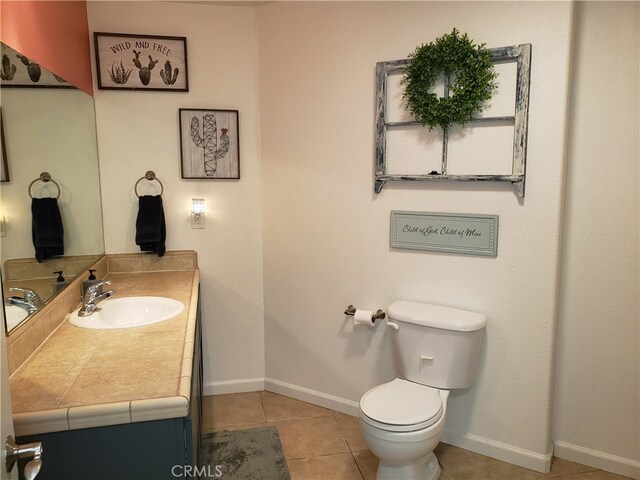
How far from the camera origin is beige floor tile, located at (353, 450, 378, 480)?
2279mm

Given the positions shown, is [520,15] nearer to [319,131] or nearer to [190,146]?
[319,131]

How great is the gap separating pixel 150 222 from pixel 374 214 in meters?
1.30

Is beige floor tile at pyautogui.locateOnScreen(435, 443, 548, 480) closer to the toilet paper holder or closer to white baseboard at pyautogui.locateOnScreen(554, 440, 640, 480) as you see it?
white baseboard at pyautogui.locateOnScreen(554, 440, 640, 480)

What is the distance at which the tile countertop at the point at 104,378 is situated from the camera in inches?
47.8

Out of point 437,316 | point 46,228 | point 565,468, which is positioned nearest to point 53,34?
point 46,228

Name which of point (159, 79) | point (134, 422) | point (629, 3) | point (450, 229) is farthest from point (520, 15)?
point (134, 422)

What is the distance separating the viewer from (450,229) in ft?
7.65

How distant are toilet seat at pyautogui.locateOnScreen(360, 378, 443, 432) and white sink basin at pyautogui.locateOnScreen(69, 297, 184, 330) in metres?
0.93

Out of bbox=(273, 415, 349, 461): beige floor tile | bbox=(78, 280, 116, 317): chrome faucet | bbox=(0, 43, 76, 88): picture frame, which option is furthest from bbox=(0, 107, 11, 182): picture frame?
bbox=(273, 415, 349, 461): beige floor tile

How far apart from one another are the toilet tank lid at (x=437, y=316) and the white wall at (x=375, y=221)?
3.9 inches

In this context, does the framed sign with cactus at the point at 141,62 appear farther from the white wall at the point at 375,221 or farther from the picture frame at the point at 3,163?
the picture frame at the point at 3,163

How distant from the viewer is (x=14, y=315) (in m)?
1.52

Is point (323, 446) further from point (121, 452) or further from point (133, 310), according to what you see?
point (121, 452)

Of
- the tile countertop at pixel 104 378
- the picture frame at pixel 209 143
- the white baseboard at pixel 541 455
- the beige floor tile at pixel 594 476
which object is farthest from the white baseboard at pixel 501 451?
the picture frame at pixel 209 143
